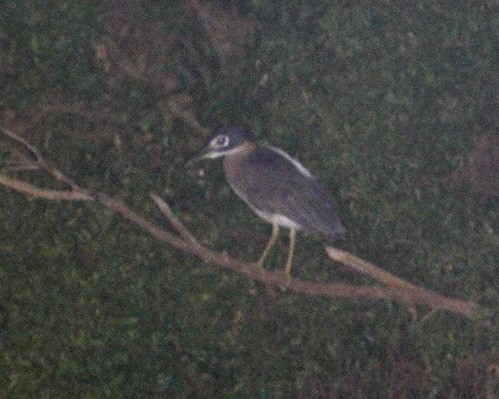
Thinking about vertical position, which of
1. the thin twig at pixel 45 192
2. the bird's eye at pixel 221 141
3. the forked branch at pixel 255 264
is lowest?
the forked branch at pixel 255 264

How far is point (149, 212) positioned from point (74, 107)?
0.22 metres

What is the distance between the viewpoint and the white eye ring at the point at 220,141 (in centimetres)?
150

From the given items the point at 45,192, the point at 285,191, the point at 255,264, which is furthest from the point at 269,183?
the point at 45,192

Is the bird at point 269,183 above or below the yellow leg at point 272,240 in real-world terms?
above

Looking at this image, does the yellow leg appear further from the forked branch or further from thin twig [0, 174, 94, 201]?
thin twig [0, 174, 94, 201]

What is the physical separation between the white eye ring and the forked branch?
133mm

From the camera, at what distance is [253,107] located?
1.52 meters

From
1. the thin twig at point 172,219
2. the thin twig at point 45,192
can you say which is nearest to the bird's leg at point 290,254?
the thin twig at point 172,219

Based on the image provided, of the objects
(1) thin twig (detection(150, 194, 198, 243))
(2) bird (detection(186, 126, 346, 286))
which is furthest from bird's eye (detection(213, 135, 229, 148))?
(1) thin twig (detection(150, 194, 198, 243))

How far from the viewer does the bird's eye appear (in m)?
1.50

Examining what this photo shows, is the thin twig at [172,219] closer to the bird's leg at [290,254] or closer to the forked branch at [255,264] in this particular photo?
the forked branch at [255,264]

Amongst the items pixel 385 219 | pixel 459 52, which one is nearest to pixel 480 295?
pixel 385 219

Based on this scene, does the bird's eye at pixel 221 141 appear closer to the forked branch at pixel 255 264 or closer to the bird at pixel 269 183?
the bird at pixel 269 183

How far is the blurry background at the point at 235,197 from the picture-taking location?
1.48 meters
